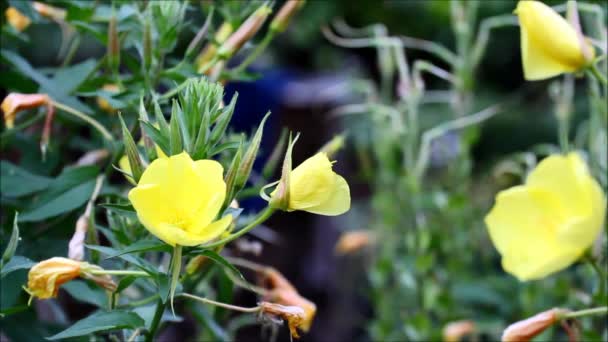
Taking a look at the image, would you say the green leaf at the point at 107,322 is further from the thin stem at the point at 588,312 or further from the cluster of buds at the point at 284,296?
the thin stem at the point at 588,312

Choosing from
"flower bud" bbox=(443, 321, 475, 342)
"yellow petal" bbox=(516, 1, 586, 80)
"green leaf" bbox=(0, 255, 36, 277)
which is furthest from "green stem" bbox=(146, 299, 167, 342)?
"flower bud" bbox=(443, 321, 475, 342)

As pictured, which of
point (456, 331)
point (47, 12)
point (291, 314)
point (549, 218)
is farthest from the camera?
point (456, 331)

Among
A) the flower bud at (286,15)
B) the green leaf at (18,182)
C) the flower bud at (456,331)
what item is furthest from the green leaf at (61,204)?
the flower bud at (456,331)

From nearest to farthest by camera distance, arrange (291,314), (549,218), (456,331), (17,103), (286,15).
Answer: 1. (549,218)
2. (291,314)
3. (17,103)
4. (286,15)
5. (456,331)

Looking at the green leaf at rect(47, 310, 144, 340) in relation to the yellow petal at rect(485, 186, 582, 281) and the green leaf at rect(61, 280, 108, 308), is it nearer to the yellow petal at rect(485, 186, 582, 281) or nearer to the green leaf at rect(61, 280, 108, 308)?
the green leaf at rect(61, 280, 108, 308)

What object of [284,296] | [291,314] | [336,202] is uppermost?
[336,202]

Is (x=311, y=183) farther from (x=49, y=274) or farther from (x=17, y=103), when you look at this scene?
(x=17, y=103)

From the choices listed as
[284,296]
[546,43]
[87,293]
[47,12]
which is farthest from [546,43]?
[47,12]
